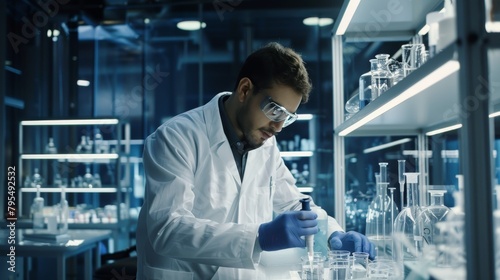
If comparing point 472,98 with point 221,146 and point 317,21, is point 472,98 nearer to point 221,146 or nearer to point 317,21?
point 221,146

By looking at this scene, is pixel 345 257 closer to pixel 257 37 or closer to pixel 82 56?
pixel 257 37

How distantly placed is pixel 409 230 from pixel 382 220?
0.32m

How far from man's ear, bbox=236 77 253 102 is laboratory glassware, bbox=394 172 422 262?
2.16 ft

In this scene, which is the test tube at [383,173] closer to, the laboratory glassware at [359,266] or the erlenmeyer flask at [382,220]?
the erlenmeyer flask at [382,220]

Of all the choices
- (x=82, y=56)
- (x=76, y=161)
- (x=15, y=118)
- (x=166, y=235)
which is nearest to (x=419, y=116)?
(x=166, y=235)

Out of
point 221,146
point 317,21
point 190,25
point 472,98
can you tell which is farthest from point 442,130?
point 190,25

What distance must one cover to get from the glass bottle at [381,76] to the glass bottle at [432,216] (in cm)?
43

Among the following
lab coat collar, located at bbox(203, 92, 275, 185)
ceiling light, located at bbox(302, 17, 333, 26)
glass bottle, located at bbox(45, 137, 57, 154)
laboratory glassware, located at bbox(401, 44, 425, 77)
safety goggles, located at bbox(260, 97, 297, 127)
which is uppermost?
ceiling light, located at bbox(302, 17, 333, 26)

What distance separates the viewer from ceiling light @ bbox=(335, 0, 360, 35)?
6.36 feet

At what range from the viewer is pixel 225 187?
1.93 metres

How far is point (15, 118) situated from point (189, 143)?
4955 millimetres

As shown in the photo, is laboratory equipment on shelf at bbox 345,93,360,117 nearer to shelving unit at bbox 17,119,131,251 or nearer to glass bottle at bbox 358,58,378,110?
glass bottle at bbox 358,58,378,110

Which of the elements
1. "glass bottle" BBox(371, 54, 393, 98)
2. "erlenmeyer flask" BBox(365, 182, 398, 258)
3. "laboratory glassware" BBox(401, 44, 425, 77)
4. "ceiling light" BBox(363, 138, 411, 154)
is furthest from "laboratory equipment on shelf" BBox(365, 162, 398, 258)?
"ceiling light" BBox(363, 138, 411, 154)

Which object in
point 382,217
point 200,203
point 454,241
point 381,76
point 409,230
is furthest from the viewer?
point 382,217
